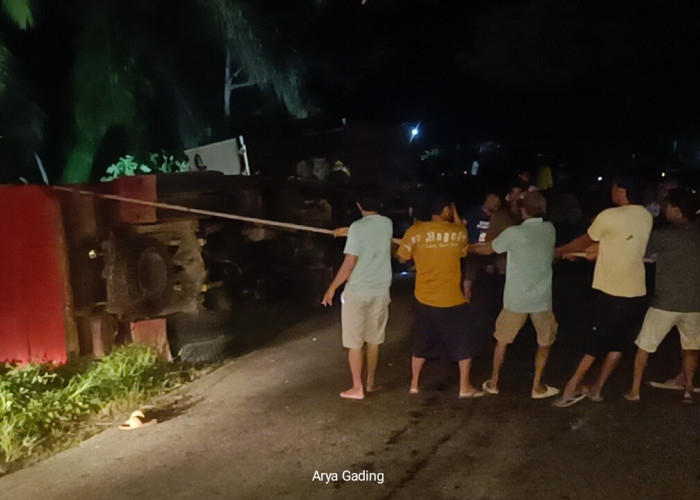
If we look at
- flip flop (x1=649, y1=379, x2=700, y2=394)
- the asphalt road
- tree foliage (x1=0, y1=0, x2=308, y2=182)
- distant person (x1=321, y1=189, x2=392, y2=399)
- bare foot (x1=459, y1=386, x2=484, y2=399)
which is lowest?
the asphalt road

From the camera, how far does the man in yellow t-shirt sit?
552 centimetres

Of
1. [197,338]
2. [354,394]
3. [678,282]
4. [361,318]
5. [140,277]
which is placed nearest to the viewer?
[678,282]

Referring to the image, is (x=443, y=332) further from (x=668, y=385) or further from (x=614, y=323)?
(x=668, y=385)

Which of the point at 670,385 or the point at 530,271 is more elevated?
the point at 530,271

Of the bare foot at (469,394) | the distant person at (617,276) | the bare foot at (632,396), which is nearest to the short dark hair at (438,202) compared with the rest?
the distant person at (617,276)

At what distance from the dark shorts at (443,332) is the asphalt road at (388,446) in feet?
1.49

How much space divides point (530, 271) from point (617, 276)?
685mm

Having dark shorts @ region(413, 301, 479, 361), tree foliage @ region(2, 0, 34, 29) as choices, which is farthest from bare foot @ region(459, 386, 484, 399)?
tree foliage @ region(2, 0, 34, 29)

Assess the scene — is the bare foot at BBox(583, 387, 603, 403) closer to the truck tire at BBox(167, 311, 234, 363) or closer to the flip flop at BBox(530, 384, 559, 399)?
the flip flop at BBox(530, 384, 559, 399)

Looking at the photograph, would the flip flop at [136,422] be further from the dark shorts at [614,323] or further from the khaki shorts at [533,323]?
the dark shorts at [614,323]

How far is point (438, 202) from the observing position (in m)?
5.61

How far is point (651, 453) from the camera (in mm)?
4555

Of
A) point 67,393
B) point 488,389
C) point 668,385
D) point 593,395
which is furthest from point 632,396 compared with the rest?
point 67,393

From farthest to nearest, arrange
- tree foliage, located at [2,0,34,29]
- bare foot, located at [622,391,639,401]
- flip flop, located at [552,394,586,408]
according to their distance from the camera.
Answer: tree foliage, located at [2,0,34,29] → bare foot, located at [622,391,639,401] → flip flop, located at [552,394,586,408]
